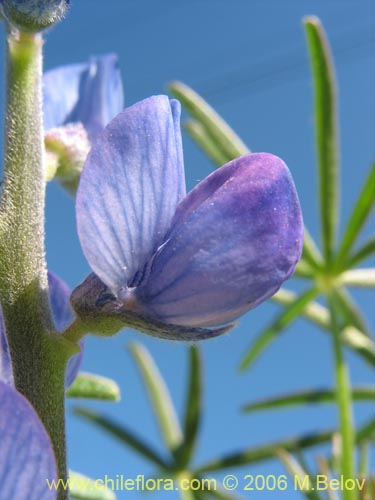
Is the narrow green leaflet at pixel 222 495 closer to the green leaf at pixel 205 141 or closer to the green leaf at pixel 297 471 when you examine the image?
the green leaf at pixel 297 471

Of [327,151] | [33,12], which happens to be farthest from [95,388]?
[327,151]

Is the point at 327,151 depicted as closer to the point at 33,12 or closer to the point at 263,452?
the point at 263,452

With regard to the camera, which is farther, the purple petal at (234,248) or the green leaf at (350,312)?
the green leaf at (350,312)

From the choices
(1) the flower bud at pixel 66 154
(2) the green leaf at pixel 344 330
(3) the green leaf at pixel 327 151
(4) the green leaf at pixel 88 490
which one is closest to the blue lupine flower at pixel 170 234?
(1) the flower bud at pixel 66 154

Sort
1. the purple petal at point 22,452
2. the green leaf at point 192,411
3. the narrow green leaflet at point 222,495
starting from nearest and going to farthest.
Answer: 1. the purple petal at point 22,452
2. the narrow green leaflet at point 222,495
3. the green leaf at point 192,411

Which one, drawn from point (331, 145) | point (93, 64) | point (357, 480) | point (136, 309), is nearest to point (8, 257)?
point (136, 309)

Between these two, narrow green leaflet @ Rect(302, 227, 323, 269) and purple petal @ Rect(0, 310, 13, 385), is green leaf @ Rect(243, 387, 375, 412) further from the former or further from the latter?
purple petal @ Rect(0, 310, 13, 385)
